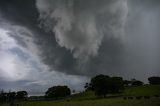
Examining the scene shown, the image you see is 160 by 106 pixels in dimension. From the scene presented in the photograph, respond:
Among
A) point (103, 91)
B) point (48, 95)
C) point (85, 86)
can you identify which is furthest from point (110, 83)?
point (48, 95)

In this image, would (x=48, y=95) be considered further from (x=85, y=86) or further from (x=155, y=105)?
(x=155, y=105)

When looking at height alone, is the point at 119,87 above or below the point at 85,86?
below

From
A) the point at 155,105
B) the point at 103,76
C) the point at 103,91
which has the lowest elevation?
the point at 155,105

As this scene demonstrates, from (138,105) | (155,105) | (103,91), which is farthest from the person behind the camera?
(103,91)

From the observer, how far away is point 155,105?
5253cm

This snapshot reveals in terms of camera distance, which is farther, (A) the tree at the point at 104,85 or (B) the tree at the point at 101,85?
(A) the tree at the point at 104,85

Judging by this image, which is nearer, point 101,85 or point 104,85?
point 104,85

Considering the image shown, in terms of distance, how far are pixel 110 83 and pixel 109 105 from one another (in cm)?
6670

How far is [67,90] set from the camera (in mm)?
199125

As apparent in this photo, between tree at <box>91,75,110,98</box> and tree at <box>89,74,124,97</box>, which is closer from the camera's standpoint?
tree at <box>91,75,110,98</box>

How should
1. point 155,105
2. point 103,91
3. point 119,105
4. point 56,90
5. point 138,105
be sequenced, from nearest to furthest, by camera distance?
point 155,105 → point 138,105 → point 119,105 → point 103,91 → point 56,90

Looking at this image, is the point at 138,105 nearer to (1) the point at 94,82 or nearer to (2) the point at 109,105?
(2) the point at 109,105

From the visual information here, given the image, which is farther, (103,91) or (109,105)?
(103,91)

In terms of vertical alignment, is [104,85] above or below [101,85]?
below
